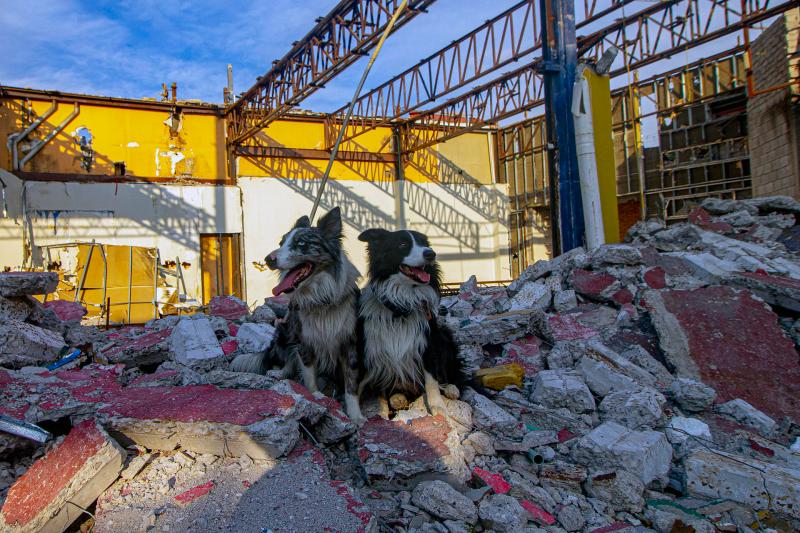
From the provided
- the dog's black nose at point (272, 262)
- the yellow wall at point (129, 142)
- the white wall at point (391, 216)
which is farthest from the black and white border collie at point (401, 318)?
the yellow wall at point (129, 142)

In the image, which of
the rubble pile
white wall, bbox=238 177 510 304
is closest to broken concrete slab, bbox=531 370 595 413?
the rubble pile

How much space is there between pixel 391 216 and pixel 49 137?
35.4ft

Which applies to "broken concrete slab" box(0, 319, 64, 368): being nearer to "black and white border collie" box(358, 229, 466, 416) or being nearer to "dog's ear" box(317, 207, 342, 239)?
"dog's ear" box(317, 207, 342, 239)

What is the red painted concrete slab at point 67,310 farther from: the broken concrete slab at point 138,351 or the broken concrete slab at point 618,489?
the broken concrete slab at point 618,489

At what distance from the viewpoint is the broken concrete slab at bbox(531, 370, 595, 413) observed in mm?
3873

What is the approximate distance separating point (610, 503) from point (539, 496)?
0.40 meters

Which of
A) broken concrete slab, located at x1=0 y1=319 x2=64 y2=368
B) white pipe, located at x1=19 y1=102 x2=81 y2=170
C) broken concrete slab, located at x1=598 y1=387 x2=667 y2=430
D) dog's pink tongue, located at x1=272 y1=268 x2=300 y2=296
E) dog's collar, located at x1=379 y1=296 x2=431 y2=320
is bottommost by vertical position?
broken concrete slab, located at x1=598 y1=387 x2=667 y2=430

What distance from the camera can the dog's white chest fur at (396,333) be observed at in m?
3.73

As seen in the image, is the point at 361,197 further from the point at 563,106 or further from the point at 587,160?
the point at 587,160

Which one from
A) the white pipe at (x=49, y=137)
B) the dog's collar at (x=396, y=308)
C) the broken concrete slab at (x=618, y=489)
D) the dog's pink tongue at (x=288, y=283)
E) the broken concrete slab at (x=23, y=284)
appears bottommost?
the broken concrete slab at (x=618, y=489)

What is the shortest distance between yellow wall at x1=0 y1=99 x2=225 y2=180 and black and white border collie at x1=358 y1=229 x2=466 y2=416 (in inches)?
555

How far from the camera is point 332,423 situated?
3104 mm

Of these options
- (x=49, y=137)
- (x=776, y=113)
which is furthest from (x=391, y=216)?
(x=776, y=113)

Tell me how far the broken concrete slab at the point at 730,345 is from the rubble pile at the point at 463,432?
2cm
